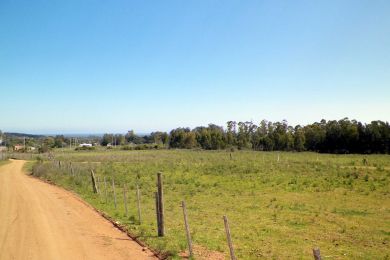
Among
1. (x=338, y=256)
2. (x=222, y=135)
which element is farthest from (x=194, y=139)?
(x=338, y=256)

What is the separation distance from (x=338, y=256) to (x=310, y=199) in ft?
39.1

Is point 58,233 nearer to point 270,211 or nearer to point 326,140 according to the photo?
point 270,211

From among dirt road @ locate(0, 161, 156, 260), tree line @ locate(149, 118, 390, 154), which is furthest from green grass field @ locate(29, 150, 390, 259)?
tree line @ locate(149, 118, 390, 154)

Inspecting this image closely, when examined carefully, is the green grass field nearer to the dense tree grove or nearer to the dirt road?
the dirt road

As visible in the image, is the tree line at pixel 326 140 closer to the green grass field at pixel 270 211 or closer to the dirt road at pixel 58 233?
the green grass field at pixel 270 211

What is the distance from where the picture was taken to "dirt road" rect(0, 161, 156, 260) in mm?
12391

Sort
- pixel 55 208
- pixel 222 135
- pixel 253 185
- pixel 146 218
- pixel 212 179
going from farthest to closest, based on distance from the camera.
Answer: pixel 222 135 → pixel 212 179 → pixel 253 185 → pixel 55 208 → pixel 146 218

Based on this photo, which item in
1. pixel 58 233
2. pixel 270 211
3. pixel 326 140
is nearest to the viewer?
pixel 58 233

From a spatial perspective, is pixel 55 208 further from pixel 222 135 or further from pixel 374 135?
pixel 222 135

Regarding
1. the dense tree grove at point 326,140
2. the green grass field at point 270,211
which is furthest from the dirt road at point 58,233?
the dense tree grove at point 326,140

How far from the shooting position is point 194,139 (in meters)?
147

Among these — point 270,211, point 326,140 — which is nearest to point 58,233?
point 270,211

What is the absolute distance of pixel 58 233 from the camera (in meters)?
15.2

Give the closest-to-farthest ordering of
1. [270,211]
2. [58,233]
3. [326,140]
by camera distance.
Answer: [58,233]
[270,211]
[326,140]
